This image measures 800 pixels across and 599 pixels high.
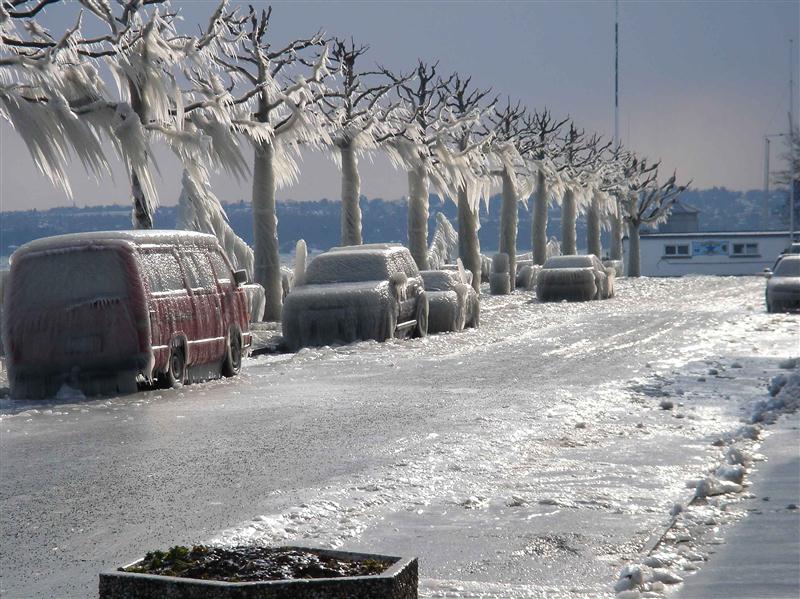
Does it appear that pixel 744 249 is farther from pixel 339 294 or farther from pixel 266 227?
pixel 339 294

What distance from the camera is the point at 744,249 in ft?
336

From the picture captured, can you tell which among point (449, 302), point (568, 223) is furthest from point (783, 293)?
point (568, 223)

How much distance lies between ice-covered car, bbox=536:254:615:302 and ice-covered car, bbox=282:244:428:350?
19.4m

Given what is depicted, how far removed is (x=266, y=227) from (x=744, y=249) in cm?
7669

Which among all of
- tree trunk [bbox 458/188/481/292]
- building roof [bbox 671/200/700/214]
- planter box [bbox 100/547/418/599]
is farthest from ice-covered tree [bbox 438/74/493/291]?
building roof [bbox 671/200/700/214]

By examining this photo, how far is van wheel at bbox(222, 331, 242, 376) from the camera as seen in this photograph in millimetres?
18828

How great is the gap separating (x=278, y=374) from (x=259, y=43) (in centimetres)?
1729

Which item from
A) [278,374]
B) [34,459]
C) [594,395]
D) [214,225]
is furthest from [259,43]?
[34,459]

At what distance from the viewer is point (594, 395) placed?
603 inches

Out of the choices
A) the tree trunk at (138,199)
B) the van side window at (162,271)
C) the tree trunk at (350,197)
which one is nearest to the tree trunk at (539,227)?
the tree trunk at (350,197)

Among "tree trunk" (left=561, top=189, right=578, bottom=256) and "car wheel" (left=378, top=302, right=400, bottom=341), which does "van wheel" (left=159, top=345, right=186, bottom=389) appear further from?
"tree trunk" (left=561, top=189, right=578, bottom=256)

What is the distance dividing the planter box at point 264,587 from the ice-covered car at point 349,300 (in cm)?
2019

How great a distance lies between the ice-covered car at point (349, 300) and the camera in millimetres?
24094

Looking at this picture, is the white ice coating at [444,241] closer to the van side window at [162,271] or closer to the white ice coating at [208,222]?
the white ice coating at [208,222]
